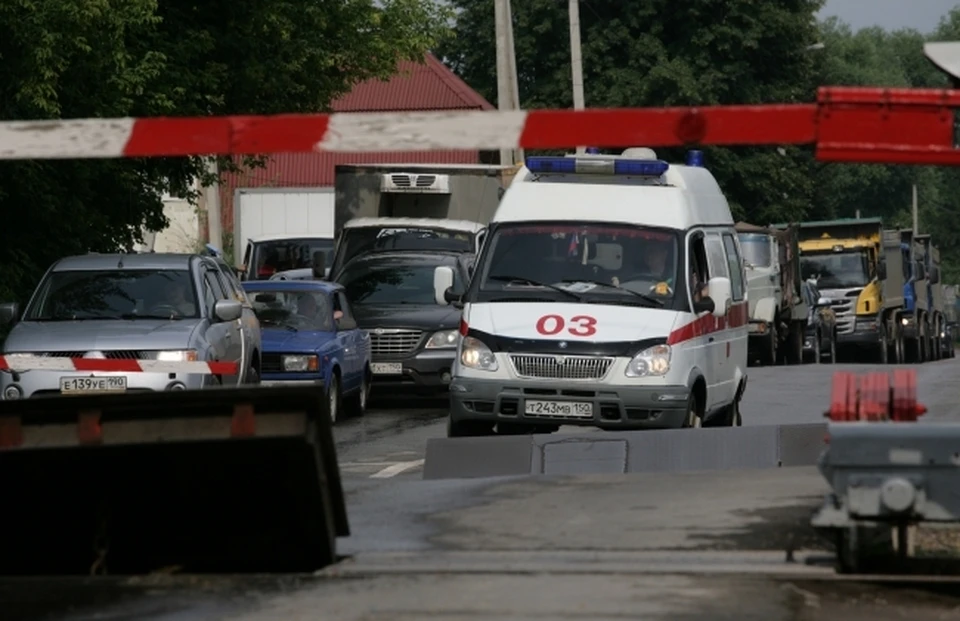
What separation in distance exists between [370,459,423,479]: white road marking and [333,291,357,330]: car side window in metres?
5.87

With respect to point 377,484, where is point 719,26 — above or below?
above

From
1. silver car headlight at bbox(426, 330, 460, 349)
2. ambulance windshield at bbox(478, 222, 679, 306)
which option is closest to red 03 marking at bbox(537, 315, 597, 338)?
ambulance windshield at bbox(478, 222, 679, 306)

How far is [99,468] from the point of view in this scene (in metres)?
9.01

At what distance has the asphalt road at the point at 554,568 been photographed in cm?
803

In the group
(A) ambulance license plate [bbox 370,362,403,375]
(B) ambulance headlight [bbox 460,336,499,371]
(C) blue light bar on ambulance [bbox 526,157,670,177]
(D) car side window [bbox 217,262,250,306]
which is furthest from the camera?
(A) ambulance license plate [bbox 370,362,403,375]

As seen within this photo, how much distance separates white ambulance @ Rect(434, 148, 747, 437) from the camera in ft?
53.6

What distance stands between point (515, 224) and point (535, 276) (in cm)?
58

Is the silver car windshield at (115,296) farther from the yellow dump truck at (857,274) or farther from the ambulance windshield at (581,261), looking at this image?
the yellow dump truck at (857,274)

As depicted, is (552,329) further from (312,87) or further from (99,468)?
(312,87)

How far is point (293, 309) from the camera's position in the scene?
23.4 m

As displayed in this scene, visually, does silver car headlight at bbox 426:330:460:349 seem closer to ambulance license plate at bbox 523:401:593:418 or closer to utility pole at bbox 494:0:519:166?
ambulance license plate at bbox 523:401:593:418

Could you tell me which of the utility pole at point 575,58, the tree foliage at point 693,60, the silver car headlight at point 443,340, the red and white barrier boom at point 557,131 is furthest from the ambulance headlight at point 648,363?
the tree foliage at point 693,60

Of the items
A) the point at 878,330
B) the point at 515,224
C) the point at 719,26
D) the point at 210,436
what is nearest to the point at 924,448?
the point at 210,436

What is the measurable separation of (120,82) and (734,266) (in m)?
7.10
